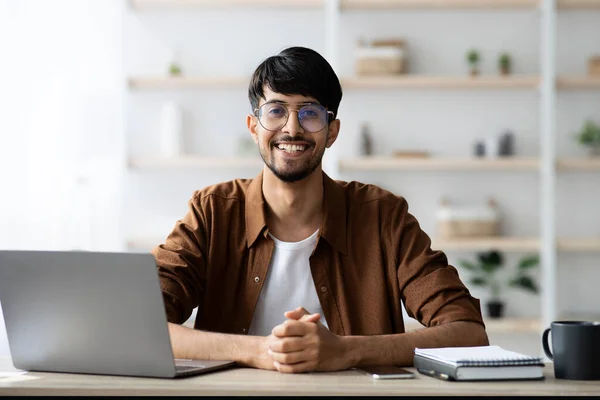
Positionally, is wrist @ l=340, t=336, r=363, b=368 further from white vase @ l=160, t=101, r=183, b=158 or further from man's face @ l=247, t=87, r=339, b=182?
white vase @ l=160, t=101, r=183, b=158

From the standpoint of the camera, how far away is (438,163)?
431cm

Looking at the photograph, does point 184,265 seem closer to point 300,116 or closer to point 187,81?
point 300,116

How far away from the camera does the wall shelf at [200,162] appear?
4.35m

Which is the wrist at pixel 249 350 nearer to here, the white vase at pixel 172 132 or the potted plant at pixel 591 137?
the white vase at pixel 172 132

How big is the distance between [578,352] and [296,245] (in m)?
0.86

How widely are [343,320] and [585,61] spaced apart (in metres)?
3.00

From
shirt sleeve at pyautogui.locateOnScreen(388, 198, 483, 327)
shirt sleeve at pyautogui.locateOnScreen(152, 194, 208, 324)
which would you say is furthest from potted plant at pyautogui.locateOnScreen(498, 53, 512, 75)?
shirt sleeve at pyautogui.locateOnScreen(152, 194, 208, 324)

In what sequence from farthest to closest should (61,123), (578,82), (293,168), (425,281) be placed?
(61,123) < (578,82) < (293,168) < (425,281)

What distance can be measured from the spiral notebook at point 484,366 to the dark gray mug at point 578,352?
51 mm

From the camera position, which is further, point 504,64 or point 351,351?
point 504,64

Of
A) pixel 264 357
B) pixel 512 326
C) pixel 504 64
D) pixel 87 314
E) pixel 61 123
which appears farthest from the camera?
pixel 61 123

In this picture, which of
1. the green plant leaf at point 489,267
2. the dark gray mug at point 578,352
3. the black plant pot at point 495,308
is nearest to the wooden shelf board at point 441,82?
the green plant leaf at point 489,267

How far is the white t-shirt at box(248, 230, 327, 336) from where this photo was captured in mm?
2109

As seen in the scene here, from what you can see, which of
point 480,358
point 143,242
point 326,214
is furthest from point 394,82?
point 480,358
